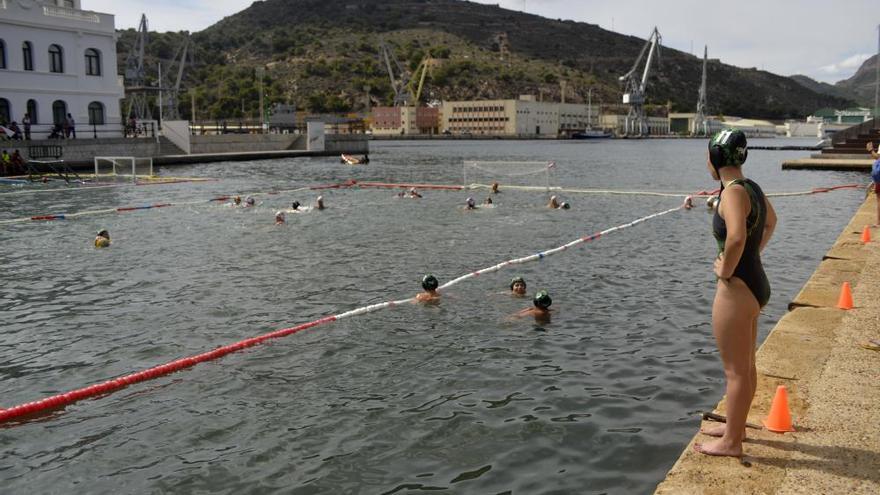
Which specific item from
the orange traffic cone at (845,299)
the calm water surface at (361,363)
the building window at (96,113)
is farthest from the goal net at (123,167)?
the orange traffic cone at (845,299)

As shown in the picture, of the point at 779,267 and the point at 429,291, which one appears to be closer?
the point at 429,291

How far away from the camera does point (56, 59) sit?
204 feet

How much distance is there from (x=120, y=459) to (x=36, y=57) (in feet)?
205

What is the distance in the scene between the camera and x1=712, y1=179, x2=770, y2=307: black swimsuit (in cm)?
552

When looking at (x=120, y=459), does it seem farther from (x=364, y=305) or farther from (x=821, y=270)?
(x=821, y=270)

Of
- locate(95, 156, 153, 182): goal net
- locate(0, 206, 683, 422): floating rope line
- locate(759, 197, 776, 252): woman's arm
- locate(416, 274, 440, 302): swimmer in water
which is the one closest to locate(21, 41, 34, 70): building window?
locate(95, 156, 153, 182): goal net

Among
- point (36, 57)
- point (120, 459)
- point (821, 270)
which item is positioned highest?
point (36, 57)

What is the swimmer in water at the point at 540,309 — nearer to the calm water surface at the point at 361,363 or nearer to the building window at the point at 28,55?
the calm water surface at the point at 361,363

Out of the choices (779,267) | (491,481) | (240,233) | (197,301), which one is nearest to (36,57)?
(240,233)

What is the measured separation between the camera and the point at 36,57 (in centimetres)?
6003

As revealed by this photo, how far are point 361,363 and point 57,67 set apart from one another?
62.2 metres

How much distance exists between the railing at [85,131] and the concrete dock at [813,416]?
184 feet

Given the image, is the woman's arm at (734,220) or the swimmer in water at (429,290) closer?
the woman's arm at (734,220)

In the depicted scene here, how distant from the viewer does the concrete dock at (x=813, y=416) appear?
5.64m
